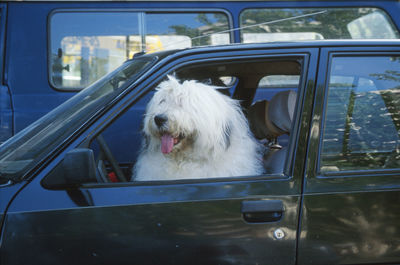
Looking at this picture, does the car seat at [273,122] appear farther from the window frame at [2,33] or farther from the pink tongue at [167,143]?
the window frame at [2,33]

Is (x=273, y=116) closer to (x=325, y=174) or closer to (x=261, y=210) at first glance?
(x=325, y=174)

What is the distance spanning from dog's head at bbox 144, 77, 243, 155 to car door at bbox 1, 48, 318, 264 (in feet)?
1.90

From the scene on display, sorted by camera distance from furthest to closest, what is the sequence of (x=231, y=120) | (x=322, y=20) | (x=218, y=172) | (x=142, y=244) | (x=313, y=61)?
(x=322, y=20) → (x=231, y=120) → (x=218, y=172) → (x=313, y=61) → (x=142, y=244)

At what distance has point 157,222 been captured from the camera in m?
1.75

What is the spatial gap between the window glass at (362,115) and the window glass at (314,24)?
9.00ft

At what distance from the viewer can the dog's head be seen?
2402 millimetres

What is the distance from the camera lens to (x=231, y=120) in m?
2.55

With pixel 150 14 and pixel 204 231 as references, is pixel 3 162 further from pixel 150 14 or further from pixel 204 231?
pixel 150 14

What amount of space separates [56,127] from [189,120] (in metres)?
0.78

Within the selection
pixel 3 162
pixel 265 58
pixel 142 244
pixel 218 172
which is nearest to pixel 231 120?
pixel 218 172

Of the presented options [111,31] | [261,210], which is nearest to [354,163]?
[261,210]

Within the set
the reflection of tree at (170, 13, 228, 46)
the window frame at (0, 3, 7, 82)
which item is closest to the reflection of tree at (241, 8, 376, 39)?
the reflection of tree at (170, 13, 228, 46)

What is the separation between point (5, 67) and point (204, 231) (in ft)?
11.5

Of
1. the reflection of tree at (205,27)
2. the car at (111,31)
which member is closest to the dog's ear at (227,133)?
the car at (111,31)
